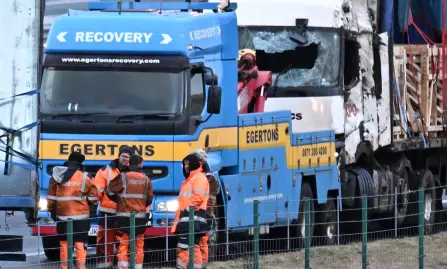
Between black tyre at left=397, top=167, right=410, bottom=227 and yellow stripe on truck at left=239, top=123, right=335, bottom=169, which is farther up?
yellow stripe on truck at left=239, top=123, right=335, bottom=169

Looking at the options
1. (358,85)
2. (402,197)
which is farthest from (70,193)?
(402,197)

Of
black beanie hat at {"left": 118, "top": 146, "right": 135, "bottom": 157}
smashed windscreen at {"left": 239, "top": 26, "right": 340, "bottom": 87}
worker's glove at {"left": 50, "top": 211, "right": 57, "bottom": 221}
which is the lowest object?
worker's glove at {"left": 50, "top": 211, "right": 57, "bottom": 221}

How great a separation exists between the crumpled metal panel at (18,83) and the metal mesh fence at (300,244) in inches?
29.1

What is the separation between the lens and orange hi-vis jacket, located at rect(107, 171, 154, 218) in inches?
688

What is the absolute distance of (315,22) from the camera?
942 inches

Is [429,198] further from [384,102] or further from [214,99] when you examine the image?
[214,99]

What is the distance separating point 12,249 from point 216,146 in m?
4.61

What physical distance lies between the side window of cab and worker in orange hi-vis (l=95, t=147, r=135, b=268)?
3.92ft

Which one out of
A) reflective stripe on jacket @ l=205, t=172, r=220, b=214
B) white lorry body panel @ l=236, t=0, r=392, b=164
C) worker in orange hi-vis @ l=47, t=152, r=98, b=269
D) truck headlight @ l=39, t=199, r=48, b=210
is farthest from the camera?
white lorry body panel @ l=236, t=0, r=392, b=164

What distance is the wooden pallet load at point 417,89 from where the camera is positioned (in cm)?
2606

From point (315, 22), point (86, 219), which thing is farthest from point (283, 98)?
point (86, 219)

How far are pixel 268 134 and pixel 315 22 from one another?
319 centimetres

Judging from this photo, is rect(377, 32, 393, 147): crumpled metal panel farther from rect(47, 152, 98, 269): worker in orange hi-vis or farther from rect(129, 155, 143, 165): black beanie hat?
rect(47, 152, 98, 269): worker in orange hi-vis

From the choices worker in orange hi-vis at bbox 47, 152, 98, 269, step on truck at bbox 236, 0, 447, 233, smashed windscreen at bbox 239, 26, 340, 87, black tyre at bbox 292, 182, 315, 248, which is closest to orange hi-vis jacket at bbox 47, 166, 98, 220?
worker in orange hi-vis at bbox 47, 152, 98, 269
